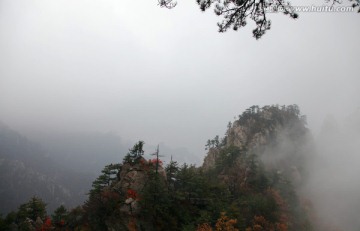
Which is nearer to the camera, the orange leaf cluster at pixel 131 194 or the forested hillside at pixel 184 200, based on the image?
the forested hillside at pixel 184 200

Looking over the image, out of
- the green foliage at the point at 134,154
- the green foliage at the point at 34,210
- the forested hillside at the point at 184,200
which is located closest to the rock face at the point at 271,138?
the forested hillside at the point at 184,200

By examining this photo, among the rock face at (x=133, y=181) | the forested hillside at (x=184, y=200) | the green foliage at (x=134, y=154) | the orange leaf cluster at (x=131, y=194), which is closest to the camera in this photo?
the forested hillside at (x=184, y=200)

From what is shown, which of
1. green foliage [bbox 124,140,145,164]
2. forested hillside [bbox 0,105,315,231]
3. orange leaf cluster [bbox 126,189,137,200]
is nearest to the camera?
forested hillside [bbox 0,105,315,231]

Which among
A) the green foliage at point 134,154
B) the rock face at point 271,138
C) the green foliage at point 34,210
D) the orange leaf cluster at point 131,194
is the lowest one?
the green foliage at point 34,210

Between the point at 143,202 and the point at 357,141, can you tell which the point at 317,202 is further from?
the point at 143,202

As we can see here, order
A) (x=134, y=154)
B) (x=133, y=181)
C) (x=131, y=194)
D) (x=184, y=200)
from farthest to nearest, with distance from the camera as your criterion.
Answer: (x=134, y=154), (x=133, y=181), (x=184, y=200), (x=131, y=194)

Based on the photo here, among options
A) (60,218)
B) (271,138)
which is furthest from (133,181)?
(271,138)

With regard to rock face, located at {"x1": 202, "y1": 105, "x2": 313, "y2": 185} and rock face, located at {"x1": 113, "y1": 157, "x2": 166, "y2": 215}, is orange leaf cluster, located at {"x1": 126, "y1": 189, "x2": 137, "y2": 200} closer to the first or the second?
rock face, located at {"x1": 113, "y1": 157, "x2": 166, "y2": 215}

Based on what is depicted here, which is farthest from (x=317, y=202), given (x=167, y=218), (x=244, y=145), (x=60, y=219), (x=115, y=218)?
(x=60, y=219)

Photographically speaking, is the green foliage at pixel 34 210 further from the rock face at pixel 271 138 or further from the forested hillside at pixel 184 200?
the rock face at pixel 271 138

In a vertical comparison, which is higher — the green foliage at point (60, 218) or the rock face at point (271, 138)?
the rock face at point (271, 138)

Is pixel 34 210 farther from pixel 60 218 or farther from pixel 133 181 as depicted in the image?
pixel 133 181

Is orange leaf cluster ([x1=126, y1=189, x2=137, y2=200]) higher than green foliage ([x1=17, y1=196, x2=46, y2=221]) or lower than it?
higher

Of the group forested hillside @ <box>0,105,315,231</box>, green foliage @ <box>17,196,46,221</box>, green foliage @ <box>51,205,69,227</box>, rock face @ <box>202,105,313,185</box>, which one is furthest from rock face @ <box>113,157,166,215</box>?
rock face @ <box>202,105,313,185</box>
